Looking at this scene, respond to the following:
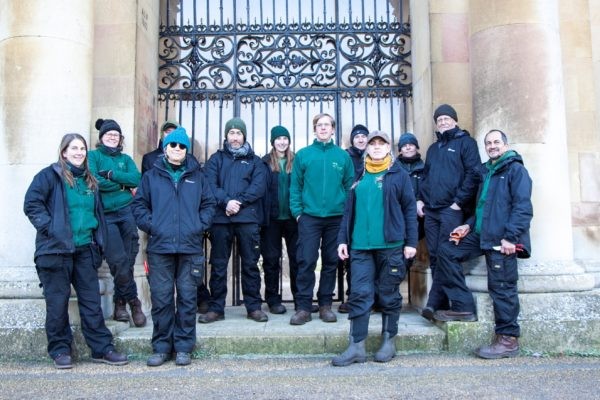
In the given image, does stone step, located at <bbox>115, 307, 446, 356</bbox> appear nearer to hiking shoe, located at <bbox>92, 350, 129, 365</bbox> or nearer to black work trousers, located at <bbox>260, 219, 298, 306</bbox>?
hiking shoe, located at <bbox>92, 350, 129, 365</bbox>

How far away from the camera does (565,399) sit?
11.6 ft

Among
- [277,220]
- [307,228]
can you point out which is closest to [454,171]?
[307,228]

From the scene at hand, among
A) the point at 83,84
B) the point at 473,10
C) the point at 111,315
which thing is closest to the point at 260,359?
the point at 111,315

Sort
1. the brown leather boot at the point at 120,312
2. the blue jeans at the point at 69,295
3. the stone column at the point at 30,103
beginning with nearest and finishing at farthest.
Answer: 1. the blue jeans at the point at 69,295
2. the stone column at the point at 30,103
3. the brown leather boot at the point at 120,312

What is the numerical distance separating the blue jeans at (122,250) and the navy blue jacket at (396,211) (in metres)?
1.95

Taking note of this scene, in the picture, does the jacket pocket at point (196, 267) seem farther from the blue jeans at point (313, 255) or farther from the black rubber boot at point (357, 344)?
the black rubber boot at point (357, 344)

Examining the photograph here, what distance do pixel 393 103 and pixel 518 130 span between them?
217cm

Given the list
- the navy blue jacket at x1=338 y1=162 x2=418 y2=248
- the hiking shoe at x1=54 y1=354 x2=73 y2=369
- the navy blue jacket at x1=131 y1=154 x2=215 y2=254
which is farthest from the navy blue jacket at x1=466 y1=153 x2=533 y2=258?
the hiking shoe at x1=54 y1=354 x2=73 y2=369

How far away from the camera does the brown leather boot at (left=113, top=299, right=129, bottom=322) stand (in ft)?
17.0

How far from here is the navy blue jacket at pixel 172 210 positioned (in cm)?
445

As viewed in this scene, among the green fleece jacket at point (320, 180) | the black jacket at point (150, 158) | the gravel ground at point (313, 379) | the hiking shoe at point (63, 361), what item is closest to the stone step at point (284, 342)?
the gravel ground at point (313, 379)

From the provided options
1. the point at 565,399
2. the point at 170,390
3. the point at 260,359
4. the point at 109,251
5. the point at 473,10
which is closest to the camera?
the point at 565,399

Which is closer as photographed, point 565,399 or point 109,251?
point 565,399

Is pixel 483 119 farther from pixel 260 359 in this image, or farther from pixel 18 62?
pixel 18 62
